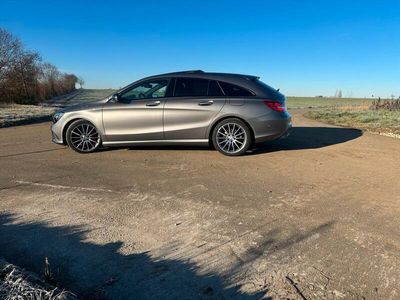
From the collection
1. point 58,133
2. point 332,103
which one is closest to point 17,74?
point 58,133

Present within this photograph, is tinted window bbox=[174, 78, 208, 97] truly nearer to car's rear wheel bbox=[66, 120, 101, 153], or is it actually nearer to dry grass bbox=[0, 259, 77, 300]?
car's rear wheel bbox=[66, 120, 101, 153]

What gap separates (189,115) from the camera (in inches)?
309

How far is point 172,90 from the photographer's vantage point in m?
8.02

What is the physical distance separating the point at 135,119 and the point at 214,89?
68.4 inches

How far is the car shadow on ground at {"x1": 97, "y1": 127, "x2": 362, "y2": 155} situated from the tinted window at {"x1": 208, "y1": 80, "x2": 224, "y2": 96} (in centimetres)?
136

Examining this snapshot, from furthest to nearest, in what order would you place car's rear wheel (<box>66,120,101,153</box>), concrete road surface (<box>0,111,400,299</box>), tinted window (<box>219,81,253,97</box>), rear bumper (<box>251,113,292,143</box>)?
1. car's rear wheel (<box>66,120,101,153</box>)
2. tinted window (<box>219,81,253,97</box>)
3. rear bumper (<box>251,113,292,143</box>)
4. concrete road surface (<box>0,111,400,299</box>)

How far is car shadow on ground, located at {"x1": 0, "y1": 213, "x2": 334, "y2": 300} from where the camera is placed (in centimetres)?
295

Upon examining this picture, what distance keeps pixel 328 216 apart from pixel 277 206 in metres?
0.63

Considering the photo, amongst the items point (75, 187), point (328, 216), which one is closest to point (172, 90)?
point (75, 187)

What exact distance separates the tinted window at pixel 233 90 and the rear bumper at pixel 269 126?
60 cm

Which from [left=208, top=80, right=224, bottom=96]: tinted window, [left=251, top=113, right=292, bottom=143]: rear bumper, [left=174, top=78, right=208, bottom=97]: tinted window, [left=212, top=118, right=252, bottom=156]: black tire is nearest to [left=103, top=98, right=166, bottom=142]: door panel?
[left=174, top=78, right=208, bottom=97]: tinted window

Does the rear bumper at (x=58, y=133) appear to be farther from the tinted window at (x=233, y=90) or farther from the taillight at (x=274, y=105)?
the taillight at (x=274, y=105)

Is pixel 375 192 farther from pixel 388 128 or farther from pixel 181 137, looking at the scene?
pixel 388 128

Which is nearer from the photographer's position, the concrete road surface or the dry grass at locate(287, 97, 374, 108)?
the concrete road surface
